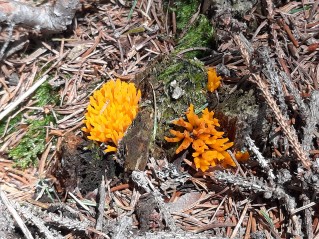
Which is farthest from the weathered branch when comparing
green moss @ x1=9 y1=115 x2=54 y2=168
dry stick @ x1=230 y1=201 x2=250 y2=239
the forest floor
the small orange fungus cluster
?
dry stick @ x1=230 y1=201 x2=250 y2=239

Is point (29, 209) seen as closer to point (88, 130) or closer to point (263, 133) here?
point (88, 130)

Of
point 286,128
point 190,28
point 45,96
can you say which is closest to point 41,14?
point 45,96

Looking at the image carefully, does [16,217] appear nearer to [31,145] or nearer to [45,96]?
[31,145]

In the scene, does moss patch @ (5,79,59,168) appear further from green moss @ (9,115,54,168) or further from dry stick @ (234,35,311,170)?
dry stick @ (234,35,311,170)

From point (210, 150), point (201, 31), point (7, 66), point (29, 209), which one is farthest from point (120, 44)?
point (29, 209)

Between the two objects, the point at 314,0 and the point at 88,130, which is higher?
the point at 314,0

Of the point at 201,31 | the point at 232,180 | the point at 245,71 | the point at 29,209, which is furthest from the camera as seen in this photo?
the point at 201,31
